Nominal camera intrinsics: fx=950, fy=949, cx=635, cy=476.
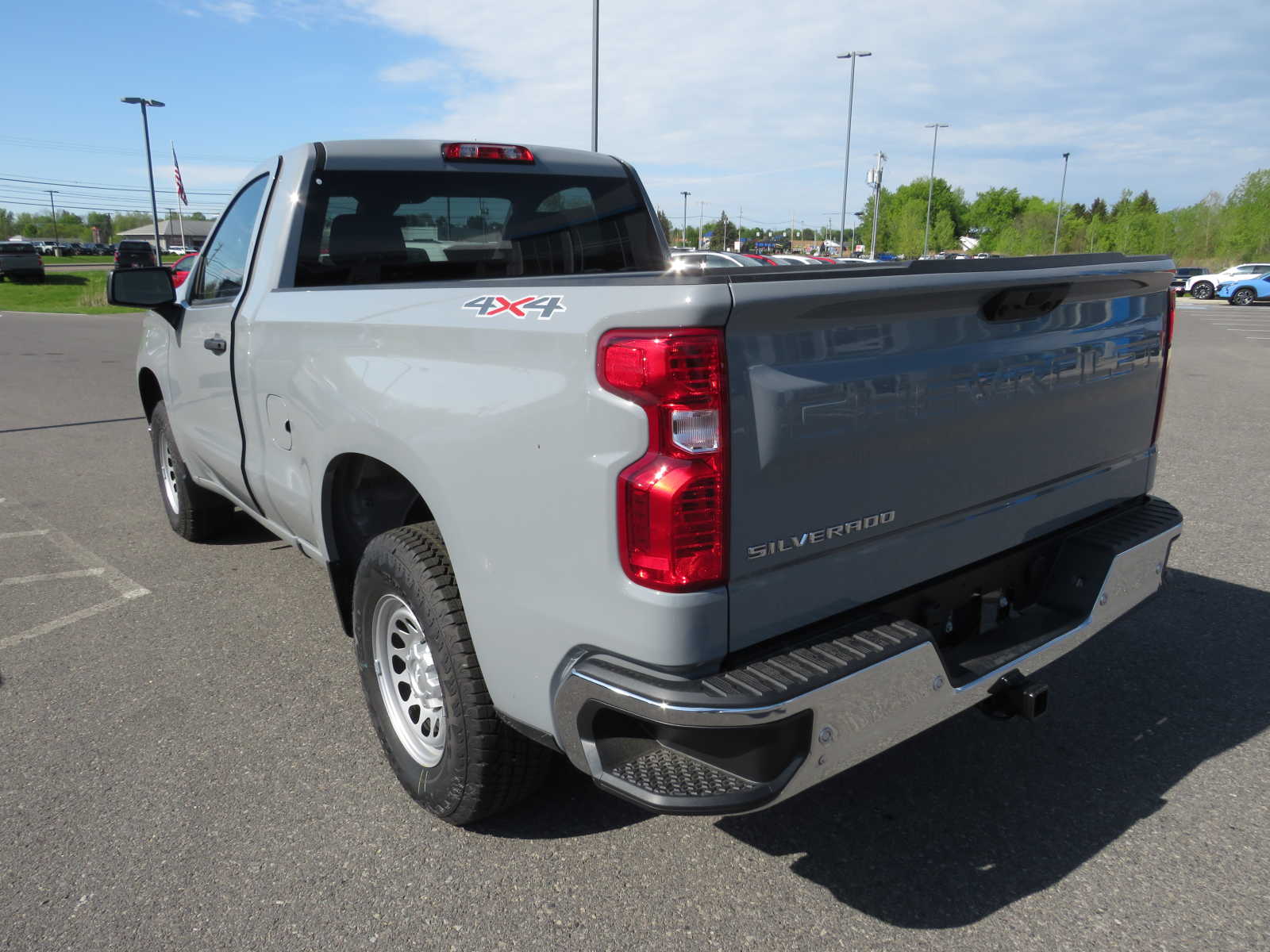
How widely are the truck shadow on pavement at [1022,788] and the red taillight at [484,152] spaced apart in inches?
109

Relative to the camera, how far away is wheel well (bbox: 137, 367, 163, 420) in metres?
5.43

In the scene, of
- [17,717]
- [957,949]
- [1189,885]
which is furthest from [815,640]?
[17,717]

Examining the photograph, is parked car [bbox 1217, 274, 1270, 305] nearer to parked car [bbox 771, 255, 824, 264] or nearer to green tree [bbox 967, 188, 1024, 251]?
parked car [bbox 771, 255, 824, 264]

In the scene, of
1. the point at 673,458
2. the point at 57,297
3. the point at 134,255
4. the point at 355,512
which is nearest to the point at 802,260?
the point at 355,512

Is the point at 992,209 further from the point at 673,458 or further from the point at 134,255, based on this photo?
the point at 673,458

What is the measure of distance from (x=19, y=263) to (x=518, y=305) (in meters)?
47.9

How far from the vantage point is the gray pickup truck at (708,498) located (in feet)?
6.45

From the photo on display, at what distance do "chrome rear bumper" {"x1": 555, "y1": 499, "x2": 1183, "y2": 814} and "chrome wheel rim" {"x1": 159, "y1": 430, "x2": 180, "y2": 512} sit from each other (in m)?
4.13

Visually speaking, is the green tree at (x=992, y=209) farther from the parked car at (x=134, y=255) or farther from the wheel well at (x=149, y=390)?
the wheel well at (x=149, y=390)

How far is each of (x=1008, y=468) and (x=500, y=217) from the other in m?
2.37

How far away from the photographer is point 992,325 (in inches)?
96.7

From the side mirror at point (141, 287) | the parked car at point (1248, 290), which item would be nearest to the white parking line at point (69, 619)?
the side mirror at point (141, 287)

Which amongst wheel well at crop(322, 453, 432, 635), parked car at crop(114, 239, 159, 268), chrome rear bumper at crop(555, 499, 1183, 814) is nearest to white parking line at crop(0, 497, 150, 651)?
wheel well at crop(322, 453, 432, 635)

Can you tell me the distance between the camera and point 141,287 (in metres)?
4.40
